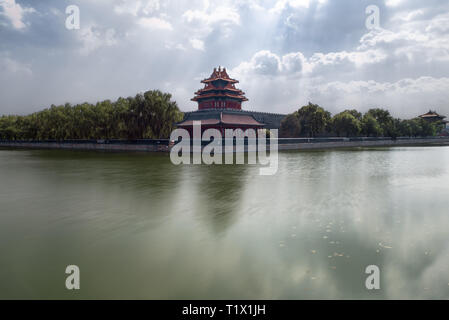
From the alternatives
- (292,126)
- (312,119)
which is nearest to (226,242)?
(312,119)

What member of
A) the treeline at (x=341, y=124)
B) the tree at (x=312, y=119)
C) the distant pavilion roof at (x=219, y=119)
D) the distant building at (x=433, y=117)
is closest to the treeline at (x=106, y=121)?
the distant pavilion roof at (x=219, y=119)

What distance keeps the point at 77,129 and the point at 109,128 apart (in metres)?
8.76

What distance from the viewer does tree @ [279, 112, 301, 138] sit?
5556 cm

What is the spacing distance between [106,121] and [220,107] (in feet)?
63.7

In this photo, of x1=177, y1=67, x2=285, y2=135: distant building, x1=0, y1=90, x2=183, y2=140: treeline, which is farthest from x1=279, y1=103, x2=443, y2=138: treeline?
x1=0, y1=90, x2=183, y2=140: treeline

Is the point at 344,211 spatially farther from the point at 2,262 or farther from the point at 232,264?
the point at 2,262

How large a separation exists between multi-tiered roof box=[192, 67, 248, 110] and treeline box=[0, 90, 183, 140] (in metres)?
5.09

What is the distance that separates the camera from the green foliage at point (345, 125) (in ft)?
190

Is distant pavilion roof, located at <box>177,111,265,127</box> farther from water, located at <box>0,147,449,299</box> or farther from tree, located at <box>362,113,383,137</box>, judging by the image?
water, located at <box>0,147,449,299</box>

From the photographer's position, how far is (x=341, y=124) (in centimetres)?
5853

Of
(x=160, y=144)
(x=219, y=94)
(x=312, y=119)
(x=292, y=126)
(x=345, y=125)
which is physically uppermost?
(x=219, y=94)

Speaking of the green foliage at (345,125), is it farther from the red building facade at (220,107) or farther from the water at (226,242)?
the water at (226,242)

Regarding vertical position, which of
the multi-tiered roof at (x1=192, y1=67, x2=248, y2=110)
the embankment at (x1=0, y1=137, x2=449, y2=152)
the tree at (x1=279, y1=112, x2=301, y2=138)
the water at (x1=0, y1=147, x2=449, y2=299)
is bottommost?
the water at (x1=0, y1=147, x2=449, y2=299)

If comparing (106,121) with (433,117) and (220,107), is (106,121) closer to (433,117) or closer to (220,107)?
(220,107)
